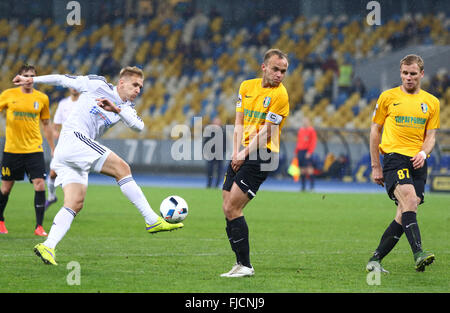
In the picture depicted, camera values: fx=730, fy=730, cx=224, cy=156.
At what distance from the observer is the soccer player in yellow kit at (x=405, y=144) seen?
7527mm

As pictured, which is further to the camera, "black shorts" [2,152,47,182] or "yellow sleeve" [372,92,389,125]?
"black shorts" [2,152,47,182]

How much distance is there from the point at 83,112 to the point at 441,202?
41.1ft

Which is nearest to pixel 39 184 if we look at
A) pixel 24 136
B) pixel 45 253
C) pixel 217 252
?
pixel 24 136

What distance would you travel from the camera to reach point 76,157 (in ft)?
24.1

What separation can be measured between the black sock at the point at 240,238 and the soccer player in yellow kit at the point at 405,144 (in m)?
1.39

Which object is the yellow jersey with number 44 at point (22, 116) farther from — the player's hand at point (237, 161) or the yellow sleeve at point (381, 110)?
the yellow sleeve at point (381, 110)

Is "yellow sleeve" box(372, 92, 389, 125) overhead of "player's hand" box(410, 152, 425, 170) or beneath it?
overhead

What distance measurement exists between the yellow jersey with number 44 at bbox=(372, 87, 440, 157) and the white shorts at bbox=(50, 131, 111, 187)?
298 centimetres

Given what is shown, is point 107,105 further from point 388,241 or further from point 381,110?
point 388,241

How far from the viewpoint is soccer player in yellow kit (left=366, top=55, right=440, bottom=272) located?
7527 millimetres

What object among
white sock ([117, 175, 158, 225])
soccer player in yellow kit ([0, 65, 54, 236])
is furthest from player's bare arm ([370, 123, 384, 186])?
soccer player in yellow kit ([0, 65, 54, 236])

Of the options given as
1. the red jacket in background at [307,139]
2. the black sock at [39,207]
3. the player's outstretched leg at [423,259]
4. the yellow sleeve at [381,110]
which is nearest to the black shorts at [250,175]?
the yellow sleeve at [381,110]

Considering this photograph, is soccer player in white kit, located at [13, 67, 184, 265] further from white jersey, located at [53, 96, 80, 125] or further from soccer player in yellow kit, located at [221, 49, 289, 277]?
white jersey, located at [53, 96, 80, 125]

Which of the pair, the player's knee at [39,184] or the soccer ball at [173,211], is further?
the player's knee at [39,184]
